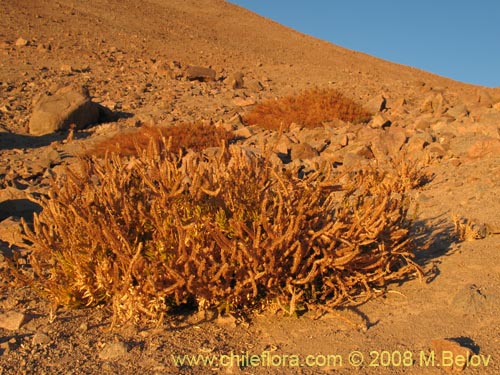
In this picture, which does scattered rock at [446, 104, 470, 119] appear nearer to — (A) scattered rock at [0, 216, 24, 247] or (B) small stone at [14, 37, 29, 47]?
(A) scattered rock at [0, 216, 24, 247]

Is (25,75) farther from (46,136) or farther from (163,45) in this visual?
(163,45)

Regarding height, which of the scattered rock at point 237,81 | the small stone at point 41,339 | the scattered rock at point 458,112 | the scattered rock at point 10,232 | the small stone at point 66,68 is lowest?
the scattered rock at point 10,232

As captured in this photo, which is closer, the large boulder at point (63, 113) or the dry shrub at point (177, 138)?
the dry shrub at point (177, 138)

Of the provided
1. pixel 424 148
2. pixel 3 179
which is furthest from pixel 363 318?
pixel 3 179

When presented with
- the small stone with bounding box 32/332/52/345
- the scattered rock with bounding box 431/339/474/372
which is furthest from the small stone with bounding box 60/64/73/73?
the scattered rock with bounding box 431/339/474/372

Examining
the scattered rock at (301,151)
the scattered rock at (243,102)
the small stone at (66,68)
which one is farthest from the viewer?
the small stone at (66,68)

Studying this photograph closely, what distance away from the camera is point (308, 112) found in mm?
9719

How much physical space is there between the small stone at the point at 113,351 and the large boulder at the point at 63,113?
7.97 meters

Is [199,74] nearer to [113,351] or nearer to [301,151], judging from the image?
[301,151]

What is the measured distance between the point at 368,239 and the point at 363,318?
17.9 inches

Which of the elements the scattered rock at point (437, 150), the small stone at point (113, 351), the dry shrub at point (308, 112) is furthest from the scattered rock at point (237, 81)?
the small stone at point (113, 351)

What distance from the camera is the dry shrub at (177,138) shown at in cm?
841

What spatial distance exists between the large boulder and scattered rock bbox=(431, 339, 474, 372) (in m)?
8.68

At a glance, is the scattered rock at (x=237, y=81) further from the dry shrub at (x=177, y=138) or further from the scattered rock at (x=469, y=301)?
the scattered rock at (x=469, y=301)
